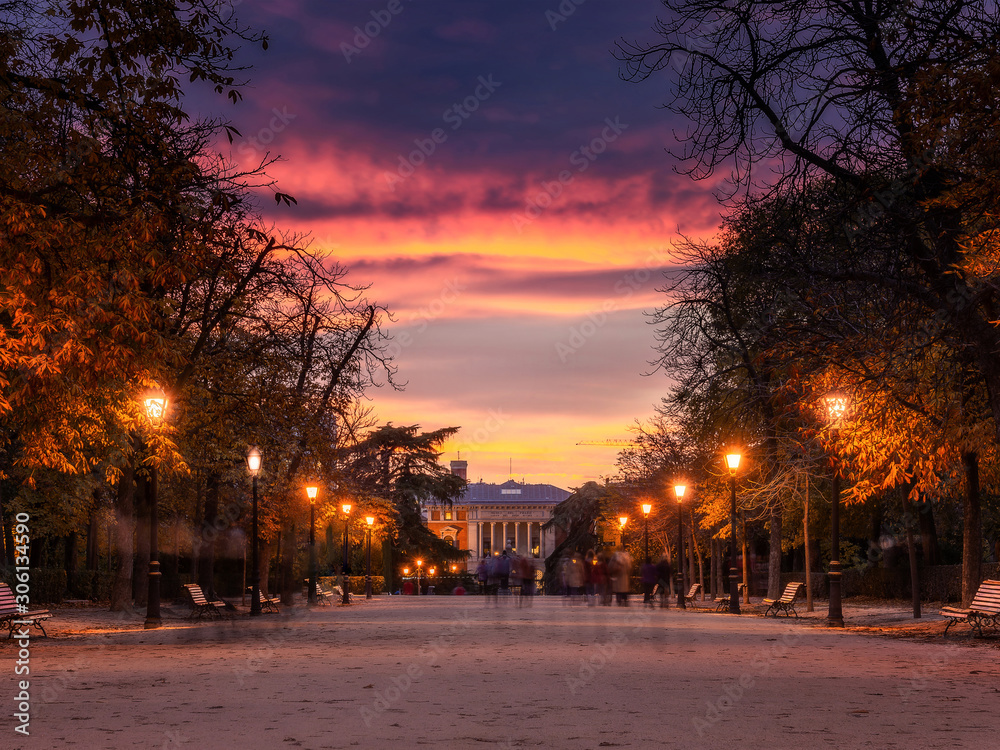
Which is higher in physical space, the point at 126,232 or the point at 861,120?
the point at 861,120

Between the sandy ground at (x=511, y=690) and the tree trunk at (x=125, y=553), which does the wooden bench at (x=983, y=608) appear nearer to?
the sandy ground at (x=511, y=690)

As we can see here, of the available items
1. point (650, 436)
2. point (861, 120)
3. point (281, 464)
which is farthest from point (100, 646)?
point (650, 436)

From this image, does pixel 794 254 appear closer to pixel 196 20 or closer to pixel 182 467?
pixel 196 20

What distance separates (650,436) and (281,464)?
23.2m

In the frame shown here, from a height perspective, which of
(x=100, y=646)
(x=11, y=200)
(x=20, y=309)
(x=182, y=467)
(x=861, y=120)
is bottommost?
(x=100, y=646)

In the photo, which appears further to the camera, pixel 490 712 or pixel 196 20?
pixel 196 20

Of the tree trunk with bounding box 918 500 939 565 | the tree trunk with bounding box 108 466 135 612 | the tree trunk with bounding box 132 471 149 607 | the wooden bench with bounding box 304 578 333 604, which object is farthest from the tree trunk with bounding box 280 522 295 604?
the tree trunk with bounding box 918 500 939 565

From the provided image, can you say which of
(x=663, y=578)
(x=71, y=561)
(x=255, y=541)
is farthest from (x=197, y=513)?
(x=663, y=578)

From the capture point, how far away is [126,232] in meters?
13.9

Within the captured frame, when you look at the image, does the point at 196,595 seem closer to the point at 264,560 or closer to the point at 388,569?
the point at 264,560

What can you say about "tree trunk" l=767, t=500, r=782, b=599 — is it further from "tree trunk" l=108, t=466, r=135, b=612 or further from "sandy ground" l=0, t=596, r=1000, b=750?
"tree trunk" l=108, t=466, r=135, b=612

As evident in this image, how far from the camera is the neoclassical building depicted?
155 m

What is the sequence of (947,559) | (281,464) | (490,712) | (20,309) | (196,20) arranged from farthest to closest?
(947,559) < (281,464) < (20,309) < (196,20) < (490,712)

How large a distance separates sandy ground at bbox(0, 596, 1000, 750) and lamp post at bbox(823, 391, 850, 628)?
224 cm
